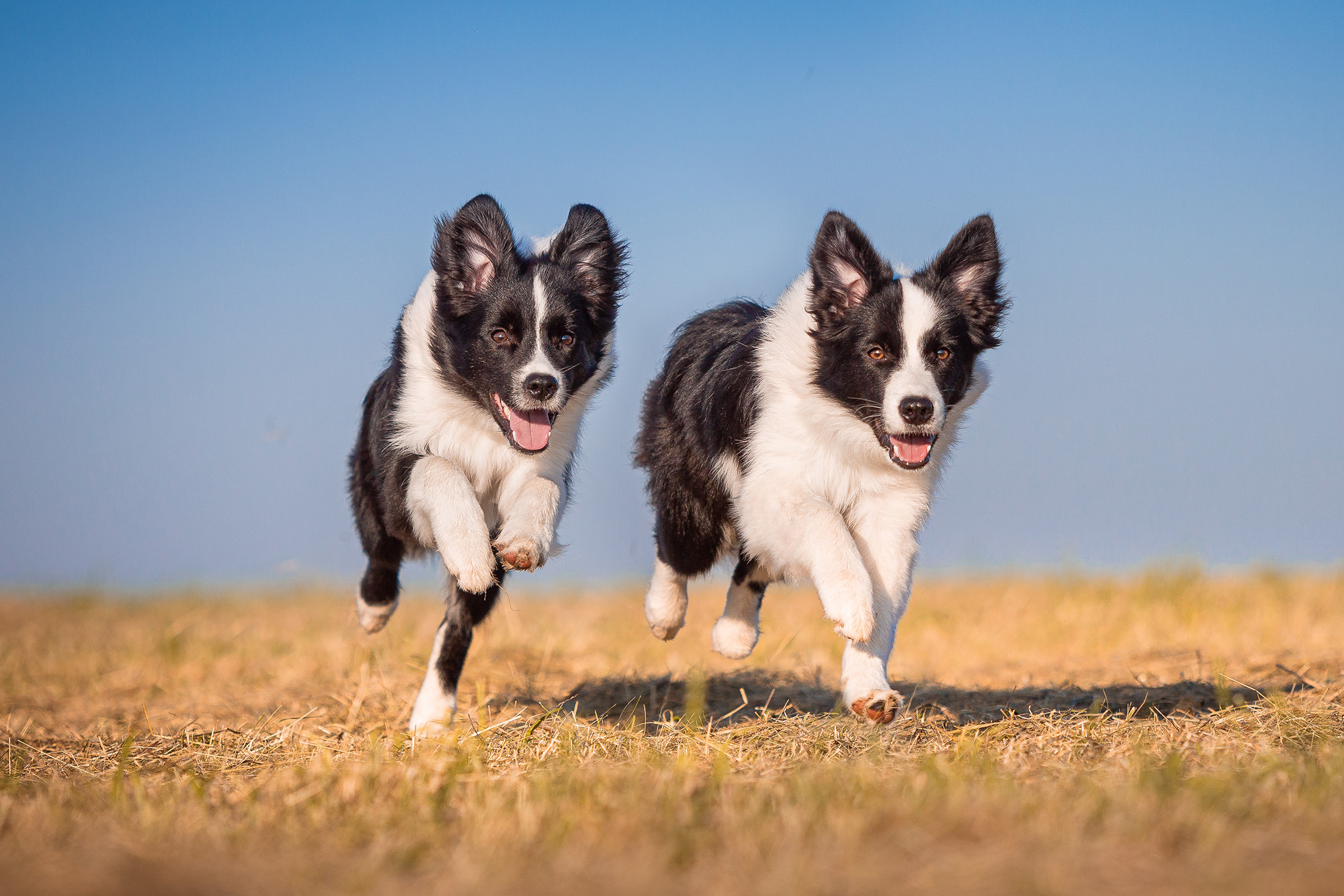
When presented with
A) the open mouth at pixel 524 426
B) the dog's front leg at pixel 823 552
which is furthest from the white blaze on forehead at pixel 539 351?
the dog's front leg at pixel 823 552

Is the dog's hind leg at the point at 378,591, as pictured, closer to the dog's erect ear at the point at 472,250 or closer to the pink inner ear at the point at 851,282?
the dog's erect ear at the point at 472,250

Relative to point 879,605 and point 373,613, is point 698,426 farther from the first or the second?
point 373,613

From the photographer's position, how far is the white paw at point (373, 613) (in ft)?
19.3

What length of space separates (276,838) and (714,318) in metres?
3.65

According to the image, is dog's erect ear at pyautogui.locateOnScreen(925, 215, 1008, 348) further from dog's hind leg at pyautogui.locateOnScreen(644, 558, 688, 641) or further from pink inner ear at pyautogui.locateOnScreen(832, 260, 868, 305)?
dog's hind leg at pyautogui.locateOnScreen(644, 558, 688, 641)

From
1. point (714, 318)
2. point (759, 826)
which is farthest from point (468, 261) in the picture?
point (759, 826)

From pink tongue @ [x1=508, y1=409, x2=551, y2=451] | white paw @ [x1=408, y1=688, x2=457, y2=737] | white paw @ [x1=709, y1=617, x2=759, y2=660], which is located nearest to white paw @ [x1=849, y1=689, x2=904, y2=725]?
white paw @ [x1=709, y1=617, x2=759, y2=660]

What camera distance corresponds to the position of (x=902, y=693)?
5516mm

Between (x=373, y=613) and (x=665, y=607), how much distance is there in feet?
5.04

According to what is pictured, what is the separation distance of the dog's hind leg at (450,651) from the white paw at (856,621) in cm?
168

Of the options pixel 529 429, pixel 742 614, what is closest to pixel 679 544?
pixel 742 614

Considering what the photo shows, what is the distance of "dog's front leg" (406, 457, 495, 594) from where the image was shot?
4.46 m

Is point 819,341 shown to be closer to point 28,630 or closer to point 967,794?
point 967,794

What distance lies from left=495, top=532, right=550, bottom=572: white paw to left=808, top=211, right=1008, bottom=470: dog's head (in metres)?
1.34
